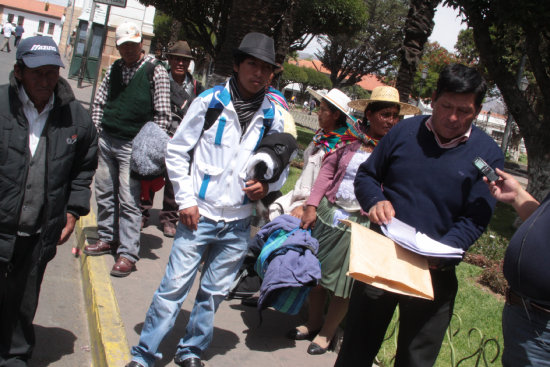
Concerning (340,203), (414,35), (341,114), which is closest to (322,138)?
(341,114)

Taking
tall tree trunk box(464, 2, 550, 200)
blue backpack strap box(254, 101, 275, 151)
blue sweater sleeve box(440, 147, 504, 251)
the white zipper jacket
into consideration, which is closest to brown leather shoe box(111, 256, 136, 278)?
the white zipper jacket

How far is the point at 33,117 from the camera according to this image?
3156mm

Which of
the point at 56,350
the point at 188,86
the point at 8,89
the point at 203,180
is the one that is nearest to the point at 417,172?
the point at 203,180

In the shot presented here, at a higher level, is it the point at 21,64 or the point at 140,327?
the point at 21,64

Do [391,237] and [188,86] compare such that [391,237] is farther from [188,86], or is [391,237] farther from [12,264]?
[188,86]

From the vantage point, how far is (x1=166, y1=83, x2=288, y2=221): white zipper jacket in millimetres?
3352

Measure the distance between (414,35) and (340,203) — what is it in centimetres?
578

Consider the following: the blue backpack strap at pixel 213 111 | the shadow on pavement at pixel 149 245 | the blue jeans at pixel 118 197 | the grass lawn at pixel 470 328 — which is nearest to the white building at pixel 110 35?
the shadow on pavement at pixel 149 245

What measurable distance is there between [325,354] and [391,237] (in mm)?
1883

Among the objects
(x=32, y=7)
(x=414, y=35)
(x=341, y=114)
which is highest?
(x=32, y=7)

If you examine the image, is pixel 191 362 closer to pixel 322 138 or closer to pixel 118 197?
pixel 322 138

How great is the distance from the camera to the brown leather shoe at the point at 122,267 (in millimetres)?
4982

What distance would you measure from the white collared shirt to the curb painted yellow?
4.69 ft

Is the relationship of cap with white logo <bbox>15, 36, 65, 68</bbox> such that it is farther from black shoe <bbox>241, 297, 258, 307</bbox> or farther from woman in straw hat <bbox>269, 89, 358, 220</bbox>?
black shoe <bbox>241, 297, 258, 307</bbox>
